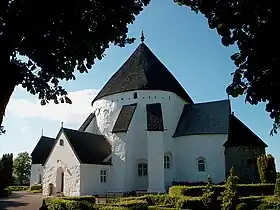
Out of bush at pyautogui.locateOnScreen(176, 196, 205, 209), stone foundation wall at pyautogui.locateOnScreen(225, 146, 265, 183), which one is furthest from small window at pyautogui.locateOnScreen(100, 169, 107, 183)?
bush at pyautogui.locateOnScreen(176, 196, 205, 209)

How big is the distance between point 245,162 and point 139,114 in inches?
391

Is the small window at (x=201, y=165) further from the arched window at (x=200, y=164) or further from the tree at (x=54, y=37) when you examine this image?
the tree at (x=54, y=37)

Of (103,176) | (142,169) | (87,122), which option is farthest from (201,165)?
(87,122)

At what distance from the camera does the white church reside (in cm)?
2692

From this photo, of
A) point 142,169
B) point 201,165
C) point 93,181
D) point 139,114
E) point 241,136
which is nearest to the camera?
point 93,181

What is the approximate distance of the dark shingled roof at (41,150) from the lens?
4409 centimetres

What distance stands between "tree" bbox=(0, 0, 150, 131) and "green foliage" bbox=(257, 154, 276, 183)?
20.1 metres

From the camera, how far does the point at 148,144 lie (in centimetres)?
2773

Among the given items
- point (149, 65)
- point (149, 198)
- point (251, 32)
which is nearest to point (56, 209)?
point (149, 198)

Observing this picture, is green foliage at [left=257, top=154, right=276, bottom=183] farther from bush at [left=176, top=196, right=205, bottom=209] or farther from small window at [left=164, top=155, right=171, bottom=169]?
bush at [left=176, top=196, right=205, bottom=209]

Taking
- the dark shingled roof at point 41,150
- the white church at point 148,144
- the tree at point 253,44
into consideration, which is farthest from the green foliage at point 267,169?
the dark shingled roof at point 41,150

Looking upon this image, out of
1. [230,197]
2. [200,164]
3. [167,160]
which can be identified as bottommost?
[230,197]

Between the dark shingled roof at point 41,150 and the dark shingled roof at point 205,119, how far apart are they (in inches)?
817

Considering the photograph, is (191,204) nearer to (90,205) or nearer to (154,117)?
(90,205)
